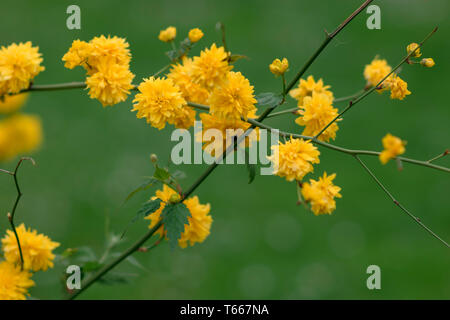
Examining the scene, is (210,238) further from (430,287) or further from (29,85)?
(29,85)

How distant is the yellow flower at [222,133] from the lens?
1103 mm

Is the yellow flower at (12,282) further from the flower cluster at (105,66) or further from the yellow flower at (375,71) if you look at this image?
the yellow flower at (375,71)

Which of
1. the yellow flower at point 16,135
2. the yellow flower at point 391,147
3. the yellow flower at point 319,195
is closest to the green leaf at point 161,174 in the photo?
the yellow flower at point 319,195

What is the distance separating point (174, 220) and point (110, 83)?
299 mm

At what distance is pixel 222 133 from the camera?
1.11 metres

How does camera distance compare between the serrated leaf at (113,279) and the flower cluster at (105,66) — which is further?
the serrated leaf at (113,279)

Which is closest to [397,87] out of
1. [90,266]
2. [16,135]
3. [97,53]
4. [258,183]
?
[97,53]

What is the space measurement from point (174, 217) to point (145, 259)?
1797 millimetres

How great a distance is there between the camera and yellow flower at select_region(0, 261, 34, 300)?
1098 mm

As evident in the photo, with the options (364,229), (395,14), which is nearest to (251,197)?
(364,229)

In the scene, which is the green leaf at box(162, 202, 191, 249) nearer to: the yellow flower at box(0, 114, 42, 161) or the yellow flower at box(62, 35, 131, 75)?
the yellow flower at box(62, 35, 131, 75)

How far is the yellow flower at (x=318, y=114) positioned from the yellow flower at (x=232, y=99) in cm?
14

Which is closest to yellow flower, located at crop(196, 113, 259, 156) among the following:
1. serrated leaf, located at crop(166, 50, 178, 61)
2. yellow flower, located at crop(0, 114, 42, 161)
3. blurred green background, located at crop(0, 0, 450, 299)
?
serrated leaf, located at crop(166, 50, 178, 61)

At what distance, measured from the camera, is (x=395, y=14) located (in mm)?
4605
